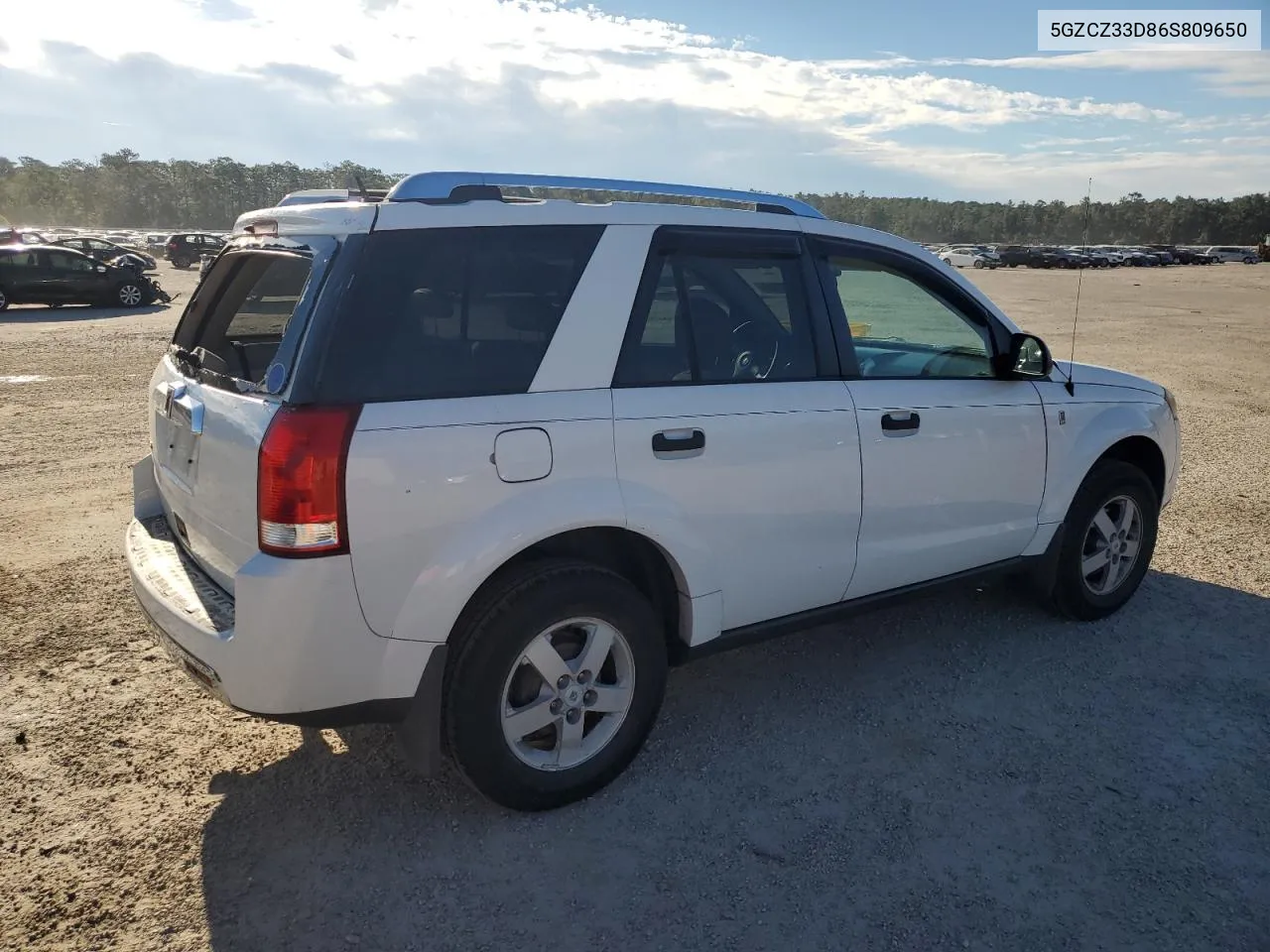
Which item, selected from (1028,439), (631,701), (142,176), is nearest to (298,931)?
(631,701)

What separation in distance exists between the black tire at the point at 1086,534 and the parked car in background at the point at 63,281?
24.2 metres

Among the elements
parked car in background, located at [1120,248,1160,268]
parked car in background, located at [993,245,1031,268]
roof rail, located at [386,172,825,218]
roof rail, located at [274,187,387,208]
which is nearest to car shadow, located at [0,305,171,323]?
roof rail, located at [274,187,387,208]

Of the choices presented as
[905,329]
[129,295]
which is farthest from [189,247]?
[905,329]

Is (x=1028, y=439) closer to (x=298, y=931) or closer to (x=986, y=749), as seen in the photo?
(x=986, y=749)

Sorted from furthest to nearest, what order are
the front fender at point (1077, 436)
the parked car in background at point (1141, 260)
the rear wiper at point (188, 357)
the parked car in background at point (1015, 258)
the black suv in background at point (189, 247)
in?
the parked car in background at point (1141, 260)
the parked car in background at point (1015, 258)
the black suv in background at point (189, 247)
the front fender at point (1077, 436)
the rear wiper at point (188, 357)

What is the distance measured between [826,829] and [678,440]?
1.35 m

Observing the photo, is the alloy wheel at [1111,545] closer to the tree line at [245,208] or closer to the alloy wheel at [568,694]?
the alloy wheel at [568,694]

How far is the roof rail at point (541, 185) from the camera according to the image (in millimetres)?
3047

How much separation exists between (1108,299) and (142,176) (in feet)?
450

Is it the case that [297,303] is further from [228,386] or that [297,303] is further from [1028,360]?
[1028,360]

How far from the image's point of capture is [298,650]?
2.72m

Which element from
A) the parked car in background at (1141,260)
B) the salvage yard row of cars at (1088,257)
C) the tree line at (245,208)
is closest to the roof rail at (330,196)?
the salvage yard row of cars at (1088,257)

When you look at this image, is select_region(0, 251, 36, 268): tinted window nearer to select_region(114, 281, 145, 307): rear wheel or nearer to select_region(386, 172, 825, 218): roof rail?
select_region(114, 281, 145, 307): rear wheel

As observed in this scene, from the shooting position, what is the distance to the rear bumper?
2691 mm
